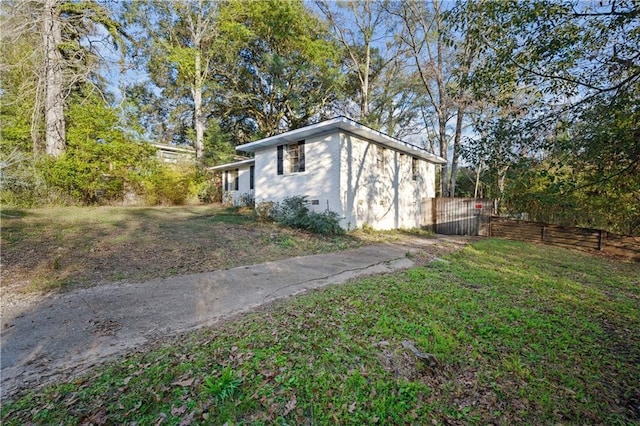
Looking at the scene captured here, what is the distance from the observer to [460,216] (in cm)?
1308

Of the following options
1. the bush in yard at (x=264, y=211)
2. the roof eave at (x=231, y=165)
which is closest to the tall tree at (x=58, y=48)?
the roof eave at (x=231, y=165)

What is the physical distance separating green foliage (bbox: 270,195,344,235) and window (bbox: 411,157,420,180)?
253 inches

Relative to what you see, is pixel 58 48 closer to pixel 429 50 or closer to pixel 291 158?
pixel 291 158

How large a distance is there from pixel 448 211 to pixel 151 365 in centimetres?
1395

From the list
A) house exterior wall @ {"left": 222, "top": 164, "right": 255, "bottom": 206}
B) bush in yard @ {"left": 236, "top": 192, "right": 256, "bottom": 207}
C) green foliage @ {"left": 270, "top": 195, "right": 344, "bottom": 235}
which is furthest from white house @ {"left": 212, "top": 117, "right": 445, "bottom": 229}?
house exterior wall @ {"left": 222, "top": 164, "right": 255, "bottom": 206}

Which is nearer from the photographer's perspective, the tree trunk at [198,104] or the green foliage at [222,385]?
the green foliage at [222,385]

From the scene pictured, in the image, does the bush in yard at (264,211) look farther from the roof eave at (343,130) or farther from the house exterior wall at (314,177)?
the roof eave at (343,130)

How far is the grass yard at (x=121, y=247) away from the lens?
14.9 ft

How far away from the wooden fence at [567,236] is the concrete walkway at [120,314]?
853cm

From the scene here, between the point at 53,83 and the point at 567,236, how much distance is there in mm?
20040

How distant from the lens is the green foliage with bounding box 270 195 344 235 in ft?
31.1

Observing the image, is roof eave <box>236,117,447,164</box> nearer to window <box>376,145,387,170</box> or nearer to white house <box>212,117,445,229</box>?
white house <box>212,117,445,229</box>

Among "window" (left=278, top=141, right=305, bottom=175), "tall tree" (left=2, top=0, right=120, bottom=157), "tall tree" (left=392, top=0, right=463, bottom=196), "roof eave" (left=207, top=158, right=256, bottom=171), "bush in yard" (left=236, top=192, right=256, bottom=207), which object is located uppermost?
"tall tree" (left=392, top=0, right=463, bottom=196)

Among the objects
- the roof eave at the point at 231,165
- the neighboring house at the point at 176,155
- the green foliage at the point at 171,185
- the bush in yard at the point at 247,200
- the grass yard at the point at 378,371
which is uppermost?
the neighboring house at the point at 176,155
